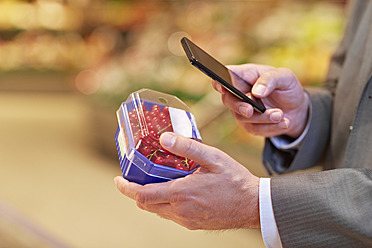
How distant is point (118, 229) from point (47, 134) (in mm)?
2148

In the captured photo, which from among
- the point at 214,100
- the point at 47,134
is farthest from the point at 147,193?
the point at 47,134

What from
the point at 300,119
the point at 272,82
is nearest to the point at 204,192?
the point at 272,82

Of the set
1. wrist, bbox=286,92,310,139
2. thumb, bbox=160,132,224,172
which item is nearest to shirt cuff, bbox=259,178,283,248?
thumb, bbox=160,132,224,172

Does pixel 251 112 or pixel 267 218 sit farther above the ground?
pixel 251 112

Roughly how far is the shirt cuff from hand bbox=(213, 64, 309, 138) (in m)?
0.26

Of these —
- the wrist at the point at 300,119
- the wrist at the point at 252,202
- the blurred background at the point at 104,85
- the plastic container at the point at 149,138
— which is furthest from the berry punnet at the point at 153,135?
the blurred background at the point at 104,85

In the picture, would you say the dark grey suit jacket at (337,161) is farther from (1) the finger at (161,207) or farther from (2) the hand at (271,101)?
(1) the finger at (161,207)

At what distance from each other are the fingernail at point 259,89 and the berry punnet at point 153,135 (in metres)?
0.33

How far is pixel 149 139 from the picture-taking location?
992 mm

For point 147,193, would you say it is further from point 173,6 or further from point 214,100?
point 173,6

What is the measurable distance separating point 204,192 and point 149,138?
177 millimetres

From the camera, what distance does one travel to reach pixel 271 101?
1.44 metres

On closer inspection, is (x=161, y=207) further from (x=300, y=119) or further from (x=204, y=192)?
(x=300, y=119)

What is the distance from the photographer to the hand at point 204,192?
37.8 inches
